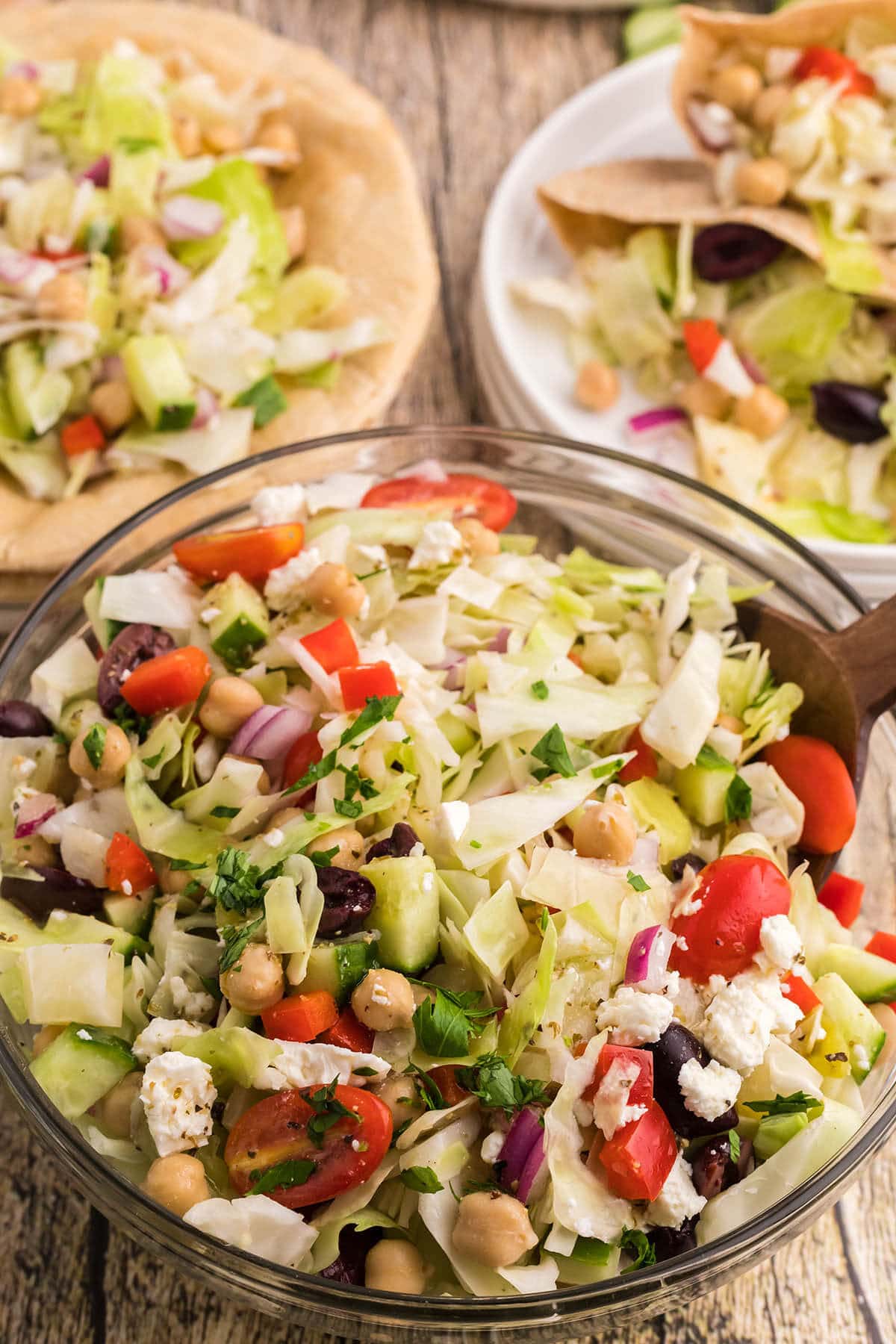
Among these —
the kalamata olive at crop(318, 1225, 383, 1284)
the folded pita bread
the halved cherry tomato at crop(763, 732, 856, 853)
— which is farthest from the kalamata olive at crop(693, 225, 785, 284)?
the kalamata olive at crop(318, 1225, 383, 1284)

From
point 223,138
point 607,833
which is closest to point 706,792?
point 607,833

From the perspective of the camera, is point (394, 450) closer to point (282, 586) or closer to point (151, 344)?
point (282, 586)

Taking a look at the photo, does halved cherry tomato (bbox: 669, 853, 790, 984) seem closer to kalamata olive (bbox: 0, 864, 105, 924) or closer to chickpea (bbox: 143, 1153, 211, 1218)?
chickpea (bbox: 143, 1153, 211, 1218)

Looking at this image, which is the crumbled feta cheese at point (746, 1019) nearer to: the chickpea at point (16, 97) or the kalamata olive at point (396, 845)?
the kalamata olive at point (396, 845)

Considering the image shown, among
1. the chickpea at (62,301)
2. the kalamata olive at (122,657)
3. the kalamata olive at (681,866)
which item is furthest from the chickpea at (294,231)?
the kalamata olive at (681,866)

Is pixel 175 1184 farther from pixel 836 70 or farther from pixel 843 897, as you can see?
pixel 836 70

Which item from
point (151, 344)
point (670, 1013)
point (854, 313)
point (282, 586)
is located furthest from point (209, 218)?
point (670, 1013)
